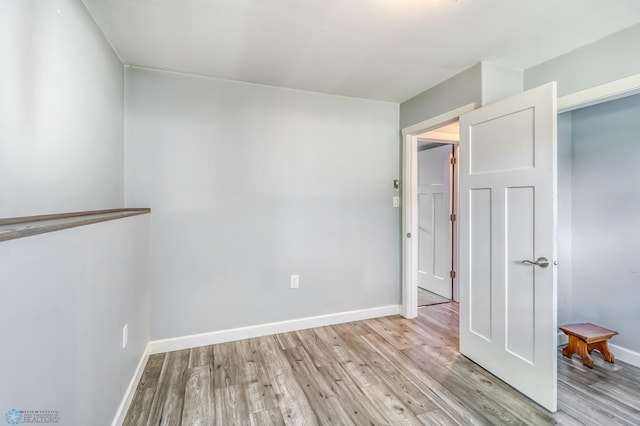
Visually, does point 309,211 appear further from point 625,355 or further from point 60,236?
point 625,355

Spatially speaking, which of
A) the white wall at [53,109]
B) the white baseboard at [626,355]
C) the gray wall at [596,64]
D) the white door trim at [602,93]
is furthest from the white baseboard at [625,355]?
the white wall at [53,109]

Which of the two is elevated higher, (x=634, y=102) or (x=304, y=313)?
(x=634, y=102)

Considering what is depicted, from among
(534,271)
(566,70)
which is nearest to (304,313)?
(534,271)

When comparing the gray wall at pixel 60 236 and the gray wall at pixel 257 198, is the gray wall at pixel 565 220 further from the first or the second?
the gray wall at pixel 60 236

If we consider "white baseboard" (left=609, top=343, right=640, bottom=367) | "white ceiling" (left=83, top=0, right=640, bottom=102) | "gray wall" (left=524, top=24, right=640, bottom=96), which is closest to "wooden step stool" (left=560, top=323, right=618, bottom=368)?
"white baseboard" (left=609, top=343, right=640, bottom=367)

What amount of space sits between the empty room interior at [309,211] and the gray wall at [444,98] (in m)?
0.03

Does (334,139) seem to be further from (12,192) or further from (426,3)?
(12,192)

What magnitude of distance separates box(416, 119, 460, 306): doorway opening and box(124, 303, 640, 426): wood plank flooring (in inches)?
55.6

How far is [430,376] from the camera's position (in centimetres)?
206

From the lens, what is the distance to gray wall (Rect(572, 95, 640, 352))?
88.4 inches

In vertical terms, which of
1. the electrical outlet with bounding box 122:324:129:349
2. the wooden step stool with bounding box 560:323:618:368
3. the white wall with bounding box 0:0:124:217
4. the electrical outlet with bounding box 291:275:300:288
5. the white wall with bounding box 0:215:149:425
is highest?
the white wall with bounding box 0:0:124:217

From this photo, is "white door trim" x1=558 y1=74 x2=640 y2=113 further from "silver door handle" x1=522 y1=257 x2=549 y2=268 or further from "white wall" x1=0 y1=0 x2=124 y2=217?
"white wall" x1=0 y1=0 x2=124 y2=217

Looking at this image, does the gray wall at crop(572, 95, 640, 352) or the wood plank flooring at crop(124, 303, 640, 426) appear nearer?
the wood plank flooring at crop(124, 303, 640, 426)

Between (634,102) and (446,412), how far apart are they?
8.95ft
